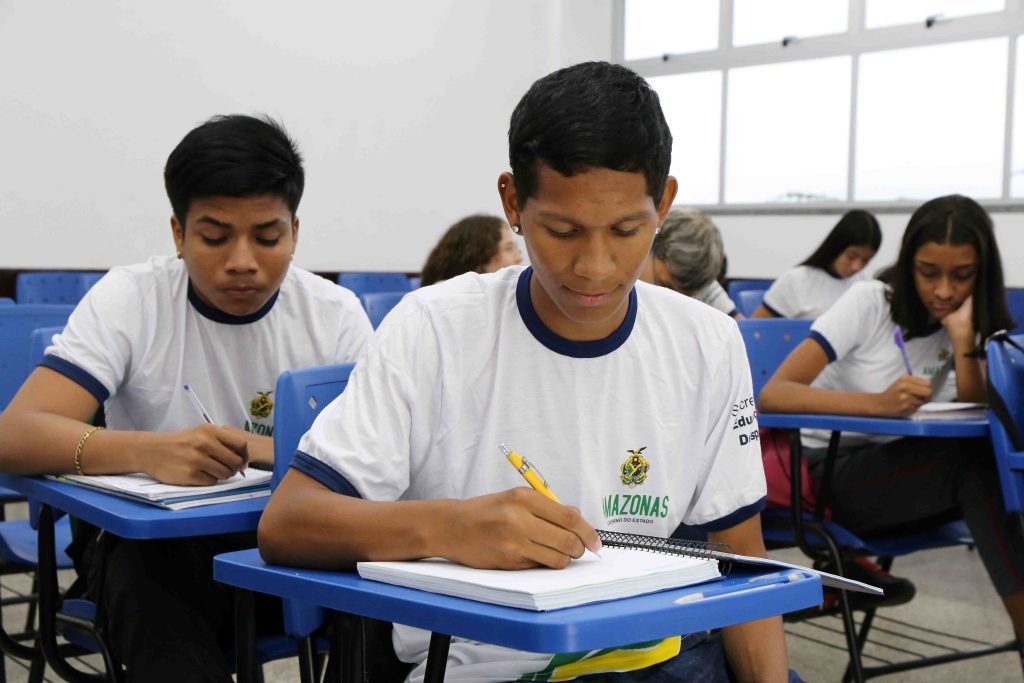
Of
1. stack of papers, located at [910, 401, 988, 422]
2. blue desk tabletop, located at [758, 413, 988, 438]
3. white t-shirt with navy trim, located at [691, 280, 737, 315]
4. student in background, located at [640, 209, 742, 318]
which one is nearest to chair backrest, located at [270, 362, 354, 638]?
blue desk tabletop, located at [758, 413, 988, 438]

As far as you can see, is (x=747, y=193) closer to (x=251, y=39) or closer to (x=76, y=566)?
(x=251, y=39)

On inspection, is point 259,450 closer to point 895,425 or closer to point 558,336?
point 558,336

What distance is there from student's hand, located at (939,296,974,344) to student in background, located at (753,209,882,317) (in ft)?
7.28

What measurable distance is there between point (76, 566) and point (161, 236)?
4.70 metres

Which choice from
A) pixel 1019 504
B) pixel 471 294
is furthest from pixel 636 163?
pixel 1019 504

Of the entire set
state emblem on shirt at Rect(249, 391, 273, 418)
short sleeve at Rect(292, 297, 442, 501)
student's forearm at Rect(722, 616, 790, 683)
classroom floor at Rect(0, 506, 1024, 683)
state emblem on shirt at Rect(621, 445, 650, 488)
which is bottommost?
classroom floor at Rect(0, 506, 1024, 683)

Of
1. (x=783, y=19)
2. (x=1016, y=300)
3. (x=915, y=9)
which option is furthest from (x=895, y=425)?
(x=783, y=19)

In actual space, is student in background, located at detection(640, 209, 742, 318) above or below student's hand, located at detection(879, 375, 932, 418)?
above

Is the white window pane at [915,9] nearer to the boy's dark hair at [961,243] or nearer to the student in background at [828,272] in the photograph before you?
the student in background at [828,272]

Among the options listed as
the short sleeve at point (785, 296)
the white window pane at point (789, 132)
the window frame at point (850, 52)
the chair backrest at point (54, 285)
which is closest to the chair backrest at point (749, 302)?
the short sleeve at point (785, 296)

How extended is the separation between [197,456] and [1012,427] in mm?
1636

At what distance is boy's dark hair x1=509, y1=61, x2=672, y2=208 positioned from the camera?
1.13 meters

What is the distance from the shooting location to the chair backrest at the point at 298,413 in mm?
1423

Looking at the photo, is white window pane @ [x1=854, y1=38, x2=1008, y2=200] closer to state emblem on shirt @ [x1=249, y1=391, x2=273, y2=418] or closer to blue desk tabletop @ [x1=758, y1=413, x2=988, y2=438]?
blue desk tabletop @ [x1=758, y1=413, x2=988, y2=438]
